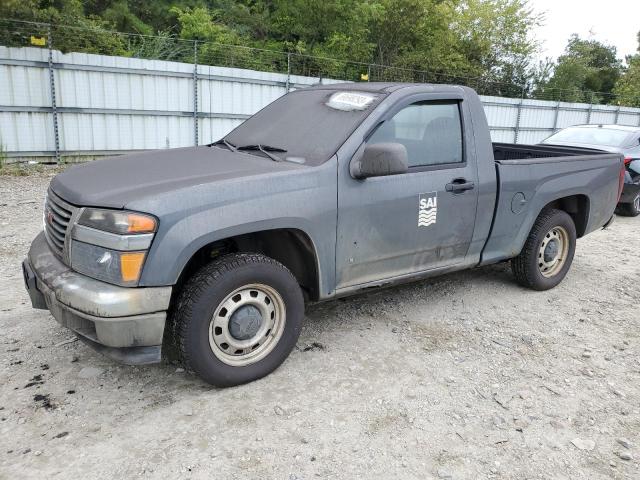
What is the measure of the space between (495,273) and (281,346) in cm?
311

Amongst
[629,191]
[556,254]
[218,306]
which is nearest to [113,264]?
[218,306]

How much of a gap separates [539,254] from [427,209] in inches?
70.4

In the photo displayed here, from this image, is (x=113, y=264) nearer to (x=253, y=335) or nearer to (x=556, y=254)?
(x=253, y=335)

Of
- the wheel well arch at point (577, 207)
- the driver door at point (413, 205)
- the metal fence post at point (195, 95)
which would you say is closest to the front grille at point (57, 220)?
the driver door at point (413, 205)

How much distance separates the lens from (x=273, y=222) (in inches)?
127

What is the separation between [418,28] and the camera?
26688mm

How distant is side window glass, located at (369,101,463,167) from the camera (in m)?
3.86

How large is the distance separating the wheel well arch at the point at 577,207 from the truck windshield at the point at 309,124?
2502mm

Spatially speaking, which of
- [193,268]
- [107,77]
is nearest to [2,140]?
[107,77]

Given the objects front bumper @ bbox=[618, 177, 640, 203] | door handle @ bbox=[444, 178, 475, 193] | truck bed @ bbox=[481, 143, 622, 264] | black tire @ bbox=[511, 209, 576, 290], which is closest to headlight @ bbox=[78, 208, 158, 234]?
door handle @ bbox=[444, 178, 475, 193]

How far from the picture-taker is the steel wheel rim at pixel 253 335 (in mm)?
3184

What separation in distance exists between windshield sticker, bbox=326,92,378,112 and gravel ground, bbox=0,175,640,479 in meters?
1.67

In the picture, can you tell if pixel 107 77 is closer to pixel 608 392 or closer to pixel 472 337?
pixel 472 337

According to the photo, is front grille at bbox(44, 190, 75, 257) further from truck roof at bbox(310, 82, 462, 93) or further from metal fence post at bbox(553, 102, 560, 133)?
metal fence post at bbox(553, 102, 560, 133)
